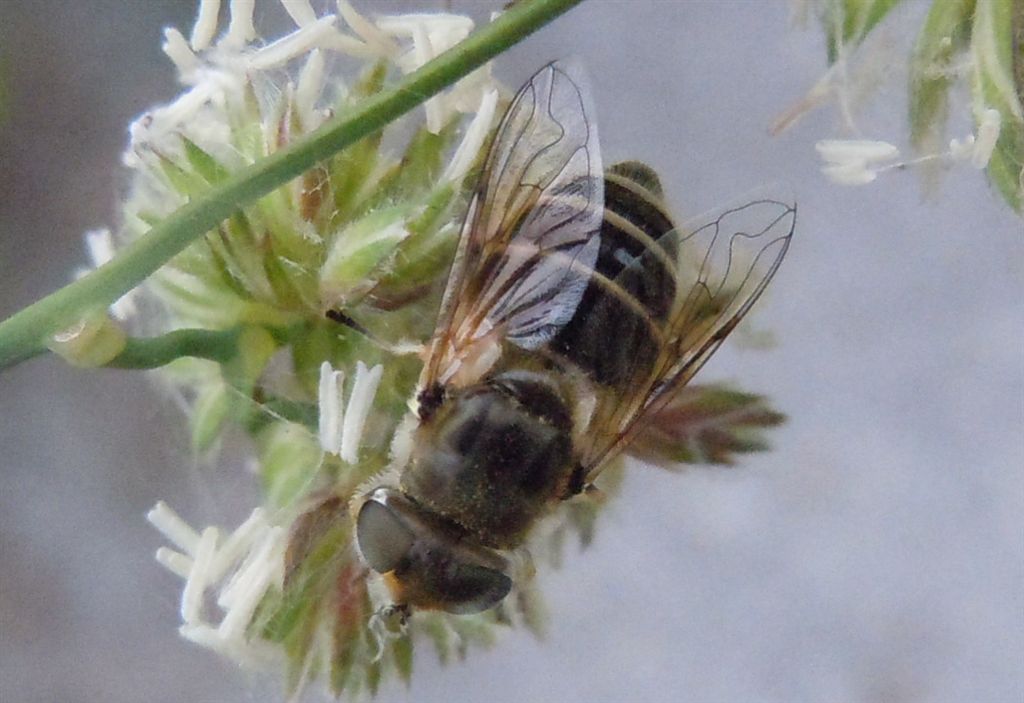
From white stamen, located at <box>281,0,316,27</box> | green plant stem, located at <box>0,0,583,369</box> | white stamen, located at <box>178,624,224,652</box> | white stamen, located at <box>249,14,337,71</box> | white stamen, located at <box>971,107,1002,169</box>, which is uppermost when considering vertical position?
white stamen, located at <box>281,0,316,27</box>

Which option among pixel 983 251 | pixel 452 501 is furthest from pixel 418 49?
pixel 983 251

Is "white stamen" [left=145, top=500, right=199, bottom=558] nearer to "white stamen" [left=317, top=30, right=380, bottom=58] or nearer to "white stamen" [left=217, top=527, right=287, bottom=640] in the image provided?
"white stamen" [left=217, top=527, right=287, bottom=640]

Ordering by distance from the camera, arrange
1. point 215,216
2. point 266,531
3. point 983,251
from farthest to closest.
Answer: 1. point 983,251
2. point 266,531
3. point 215,216

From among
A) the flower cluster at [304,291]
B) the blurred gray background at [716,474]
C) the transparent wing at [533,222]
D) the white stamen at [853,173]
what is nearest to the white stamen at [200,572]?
the flower cluster at [304,291]

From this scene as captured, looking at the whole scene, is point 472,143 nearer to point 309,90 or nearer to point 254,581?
point 309,90

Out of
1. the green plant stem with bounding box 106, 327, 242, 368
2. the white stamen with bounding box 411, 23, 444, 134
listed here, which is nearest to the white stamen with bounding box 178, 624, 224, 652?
the green plant stem with bounding box 106, 327, 242, 368

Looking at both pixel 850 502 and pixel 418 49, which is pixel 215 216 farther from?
pixel 850 502

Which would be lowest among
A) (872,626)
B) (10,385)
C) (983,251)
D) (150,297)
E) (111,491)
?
(872,626)
